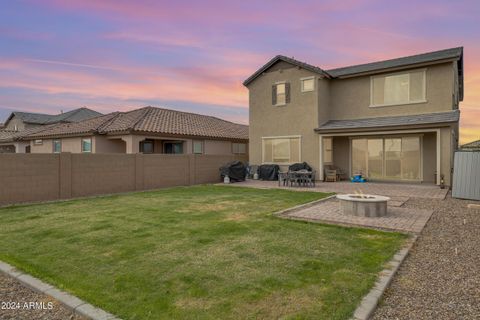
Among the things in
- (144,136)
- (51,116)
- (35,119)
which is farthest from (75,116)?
(144,136)

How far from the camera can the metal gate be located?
35.6 feet

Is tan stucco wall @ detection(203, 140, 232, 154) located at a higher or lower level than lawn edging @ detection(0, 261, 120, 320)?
higher

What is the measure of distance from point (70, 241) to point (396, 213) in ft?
27.2

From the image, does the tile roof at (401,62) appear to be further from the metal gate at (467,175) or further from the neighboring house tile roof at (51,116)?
the neighboring house tile roof at (51,116)

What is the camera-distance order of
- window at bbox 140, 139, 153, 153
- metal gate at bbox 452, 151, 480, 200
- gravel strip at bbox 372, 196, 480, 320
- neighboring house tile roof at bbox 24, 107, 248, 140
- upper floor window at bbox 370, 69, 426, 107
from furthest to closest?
1. window at bbox 140, 139, 153, 153
2. neighboring house tile roof at bbox 24, 107, 248, 140
3. upper floor window at bbox 370, 69, 426, 107
4. metal gate at bbox 452, 151, 480, 200
5. gravel strip at bbox 372, 196, 480, 320

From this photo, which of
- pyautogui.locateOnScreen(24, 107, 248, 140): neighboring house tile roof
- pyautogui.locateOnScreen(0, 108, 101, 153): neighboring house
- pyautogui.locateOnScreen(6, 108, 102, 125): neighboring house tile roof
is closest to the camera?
pyautogui.locateOnScreen(24, 107, 248, 140): neighboring house tile roof

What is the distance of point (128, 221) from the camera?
300 inches

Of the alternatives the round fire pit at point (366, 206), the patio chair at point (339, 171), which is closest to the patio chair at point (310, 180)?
the patio chair at point (339, 171)

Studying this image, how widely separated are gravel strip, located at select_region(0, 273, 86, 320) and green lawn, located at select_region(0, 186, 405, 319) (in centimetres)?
25

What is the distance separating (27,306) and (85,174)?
992cm

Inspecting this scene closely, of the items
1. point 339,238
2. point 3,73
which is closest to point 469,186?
point 339,238

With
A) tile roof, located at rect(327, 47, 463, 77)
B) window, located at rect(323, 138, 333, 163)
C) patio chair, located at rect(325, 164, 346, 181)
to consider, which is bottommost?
patio chair, located at rect(325, 164, 346, 181)

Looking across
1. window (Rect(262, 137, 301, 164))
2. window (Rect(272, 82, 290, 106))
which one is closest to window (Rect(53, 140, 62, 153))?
window (Rect(262, 137, 301, 164))

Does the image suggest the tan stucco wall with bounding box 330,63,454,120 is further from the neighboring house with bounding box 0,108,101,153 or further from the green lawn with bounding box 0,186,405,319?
the neighboring house with bounding box 0,108,101,153
